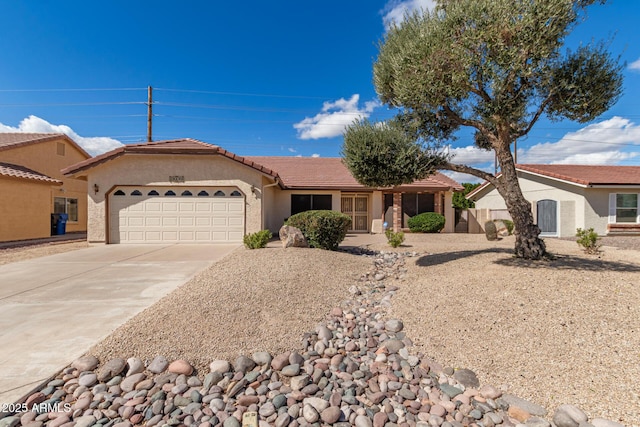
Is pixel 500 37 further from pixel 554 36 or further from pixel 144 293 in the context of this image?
pixel 144 293

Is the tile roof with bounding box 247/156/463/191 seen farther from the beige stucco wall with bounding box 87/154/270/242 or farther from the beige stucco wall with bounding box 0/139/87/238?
the beige stucco wall with bounding box 0/139/87/238

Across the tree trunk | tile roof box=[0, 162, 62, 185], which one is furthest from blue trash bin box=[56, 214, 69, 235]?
the tree trunk

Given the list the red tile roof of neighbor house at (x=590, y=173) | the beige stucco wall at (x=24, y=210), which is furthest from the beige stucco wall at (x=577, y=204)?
the beige stucco wall at (x=24, y=210)

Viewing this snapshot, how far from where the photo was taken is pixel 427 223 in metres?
16.7

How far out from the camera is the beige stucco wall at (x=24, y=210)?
1306 centimetres

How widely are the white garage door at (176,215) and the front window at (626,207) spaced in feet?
65.9

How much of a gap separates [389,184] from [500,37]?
355 cm

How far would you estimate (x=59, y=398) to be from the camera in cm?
270

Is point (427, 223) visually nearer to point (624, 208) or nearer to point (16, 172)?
point (624, 208)

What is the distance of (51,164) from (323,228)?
62.0 feet

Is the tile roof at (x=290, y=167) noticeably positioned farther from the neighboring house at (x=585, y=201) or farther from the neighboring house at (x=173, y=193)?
the neighboring house at (x=585, y=201)

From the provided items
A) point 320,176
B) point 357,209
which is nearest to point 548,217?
point 357,209

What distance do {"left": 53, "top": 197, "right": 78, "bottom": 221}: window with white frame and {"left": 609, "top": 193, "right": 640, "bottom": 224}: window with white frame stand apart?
31.2 meters

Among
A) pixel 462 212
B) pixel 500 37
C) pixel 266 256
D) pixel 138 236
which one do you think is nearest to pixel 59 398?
pixel 266 256
